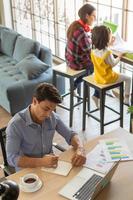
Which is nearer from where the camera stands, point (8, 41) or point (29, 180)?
point (29, 180)

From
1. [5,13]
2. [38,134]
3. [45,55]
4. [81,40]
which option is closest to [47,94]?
[38,134]

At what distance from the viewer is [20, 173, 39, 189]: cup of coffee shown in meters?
1.95

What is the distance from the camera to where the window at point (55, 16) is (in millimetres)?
4270

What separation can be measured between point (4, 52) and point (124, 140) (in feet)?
11.0

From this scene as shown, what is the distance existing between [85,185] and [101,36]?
177cm

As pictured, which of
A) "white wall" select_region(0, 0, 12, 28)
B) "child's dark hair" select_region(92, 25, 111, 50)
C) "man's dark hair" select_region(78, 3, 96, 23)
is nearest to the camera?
"child's dark hair" select_region(92, 25, 111, 50)

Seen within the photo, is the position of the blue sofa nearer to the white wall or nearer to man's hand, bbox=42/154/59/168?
the white wall

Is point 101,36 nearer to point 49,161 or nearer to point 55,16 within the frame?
point 49,161

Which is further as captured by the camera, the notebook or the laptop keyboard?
the notebook

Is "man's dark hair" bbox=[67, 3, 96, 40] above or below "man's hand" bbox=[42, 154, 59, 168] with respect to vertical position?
above

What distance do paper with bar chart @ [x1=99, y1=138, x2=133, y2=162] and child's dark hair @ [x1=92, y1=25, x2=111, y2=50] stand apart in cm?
128

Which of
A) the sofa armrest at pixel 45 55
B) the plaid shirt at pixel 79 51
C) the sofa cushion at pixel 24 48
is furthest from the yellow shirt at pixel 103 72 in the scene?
the sofa cushion at pixel 24 48

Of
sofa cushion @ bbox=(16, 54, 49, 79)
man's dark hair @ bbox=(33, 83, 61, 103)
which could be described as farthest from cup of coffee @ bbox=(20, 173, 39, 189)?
sofa cushion @ bbox=(16, 54, 49, 79)

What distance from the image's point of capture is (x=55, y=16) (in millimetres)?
5457
